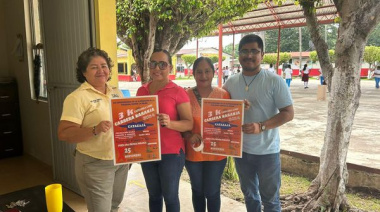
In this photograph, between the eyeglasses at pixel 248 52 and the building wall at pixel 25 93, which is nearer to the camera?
the eyeglasses at pixel 248 52

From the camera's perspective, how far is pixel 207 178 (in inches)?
80.6

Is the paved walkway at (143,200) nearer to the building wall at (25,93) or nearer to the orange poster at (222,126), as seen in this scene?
the orange poster at (222,126)

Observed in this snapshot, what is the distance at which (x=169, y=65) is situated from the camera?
1880 mm

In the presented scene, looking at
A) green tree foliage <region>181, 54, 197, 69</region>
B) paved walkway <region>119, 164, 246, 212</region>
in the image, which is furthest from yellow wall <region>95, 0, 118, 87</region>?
green tree foliage <region>181, 54, 197, 69</region>

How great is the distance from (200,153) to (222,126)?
0.82ft

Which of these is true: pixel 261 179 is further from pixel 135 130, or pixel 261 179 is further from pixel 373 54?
pixel 373 54

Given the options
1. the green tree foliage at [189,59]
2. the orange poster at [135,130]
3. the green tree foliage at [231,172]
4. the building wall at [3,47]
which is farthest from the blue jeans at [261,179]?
the green tree foliage at [189,59]

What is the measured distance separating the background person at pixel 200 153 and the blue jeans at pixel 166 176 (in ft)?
0.34

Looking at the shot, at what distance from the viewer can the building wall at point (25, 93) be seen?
420 cm

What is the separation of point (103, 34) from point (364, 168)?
12.7 feet

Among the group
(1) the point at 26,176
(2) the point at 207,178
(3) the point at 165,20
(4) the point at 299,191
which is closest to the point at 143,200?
(2) the point at 207,178

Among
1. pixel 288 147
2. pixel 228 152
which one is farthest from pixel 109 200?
pixel 288 147

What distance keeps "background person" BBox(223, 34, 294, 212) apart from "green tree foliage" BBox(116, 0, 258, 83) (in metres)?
4.48

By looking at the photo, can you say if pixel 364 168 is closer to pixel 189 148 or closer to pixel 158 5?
pixel 189 148
